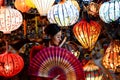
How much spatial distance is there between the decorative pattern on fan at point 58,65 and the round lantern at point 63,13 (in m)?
0.76

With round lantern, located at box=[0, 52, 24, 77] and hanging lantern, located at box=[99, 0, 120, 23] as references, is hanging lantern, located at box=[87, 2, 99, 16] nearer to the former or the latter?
hanging lantern, located at box=[99, 0, 120, 23]

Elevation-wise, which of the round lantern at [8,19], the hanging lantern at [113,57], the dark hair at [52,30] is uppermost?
the round lantern at [8,19]

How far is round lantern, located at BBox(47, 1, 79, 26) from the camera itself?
3781 mm

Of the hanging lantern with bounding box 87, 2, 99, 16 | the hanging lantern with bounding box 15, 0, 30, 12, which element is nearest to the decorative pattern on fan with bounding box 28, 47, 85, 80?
the hanging lantern with bounding box 15, 0, 30, 12

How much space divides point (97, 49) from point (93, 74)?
1.44 metres

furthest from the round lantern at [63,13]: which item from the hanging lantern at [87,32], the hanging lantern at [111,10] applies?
the hanging lantern at [111,10]

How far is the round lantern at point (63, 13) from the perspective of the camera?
3781 millimetres

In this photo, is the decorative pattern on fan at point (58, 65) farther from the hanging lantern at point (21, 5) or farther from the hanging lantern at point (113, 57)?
the hanging lantern at point (21, 5)

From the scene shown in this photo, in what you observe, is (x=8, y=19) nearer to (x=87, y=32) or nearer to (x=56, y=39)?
(x=56, y=39)

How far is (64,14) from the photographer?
3.80 metres

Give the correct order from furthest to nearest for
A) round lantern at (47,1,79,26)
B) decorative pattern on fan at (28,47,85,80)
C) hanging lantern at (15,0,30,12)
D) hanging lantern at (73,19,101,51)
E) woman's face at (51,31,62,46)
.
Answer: hanging lantern at (15,0,30,12) < hanging lantern at (73,19,101,51) < round lantern at (47,1,79,26) < woman's face at (51,31,62,46) < decorative pattern on fan at (28,47,85,80)

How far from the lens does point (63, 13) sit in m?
3.79

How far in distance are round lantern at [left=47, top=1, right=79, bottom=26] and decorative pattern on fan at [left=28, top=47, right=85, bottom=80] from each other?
2.48 ft

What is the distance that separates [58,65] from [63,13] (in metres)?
0.88
